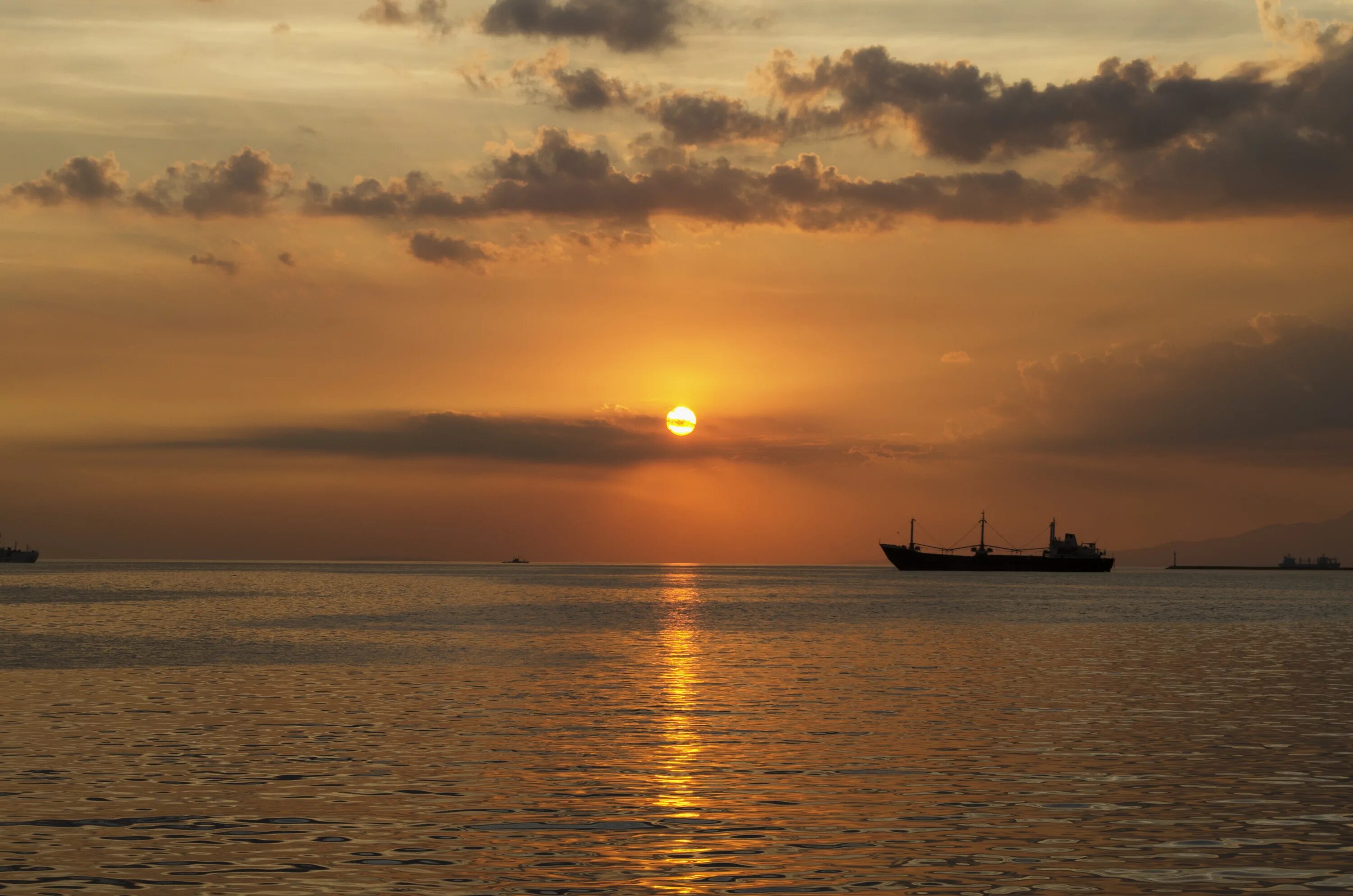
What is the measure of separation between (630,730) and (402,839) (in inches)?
620

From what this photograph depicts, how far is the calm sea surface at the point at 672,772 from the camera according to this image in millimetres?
21422

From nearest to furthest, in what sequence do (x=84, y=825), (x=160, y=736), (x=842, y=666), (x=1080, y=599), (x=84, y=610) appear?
(x=84, y=825), (x=160, y=736), (x=842, y=666), (x=84, y=610), (x=1080, y=599)

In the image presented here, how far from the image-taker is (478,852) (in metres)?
22.7

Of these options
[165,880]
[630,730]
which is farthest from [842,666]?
[165,880]

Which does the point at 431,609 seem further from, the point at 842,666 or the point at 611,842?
the point at 611,842

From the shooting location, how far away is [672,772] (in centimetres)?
3128

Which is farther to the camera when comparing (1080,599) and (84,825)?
(1080,599)

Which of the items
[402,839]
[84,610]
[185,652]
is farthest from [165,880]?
[84,610]

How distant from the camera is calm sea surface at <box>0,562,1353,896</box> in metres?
21.4

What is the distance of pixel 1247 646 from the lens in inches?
3172

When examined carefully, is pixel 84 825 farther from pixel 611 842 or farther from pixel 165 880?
pixel 611 842

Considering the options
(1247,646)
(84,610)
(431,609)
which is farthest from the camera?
(431,609)

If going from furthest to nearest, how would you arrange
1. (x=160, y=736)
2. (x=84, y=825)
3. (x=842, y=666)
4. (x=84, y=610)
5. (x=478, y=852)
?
(x=84, y=610) < (x=842, y=666) < (x=160, y=736) < (x=84, y=825) < (x=478, y=852)

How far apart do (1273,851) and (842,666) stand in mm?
40721
